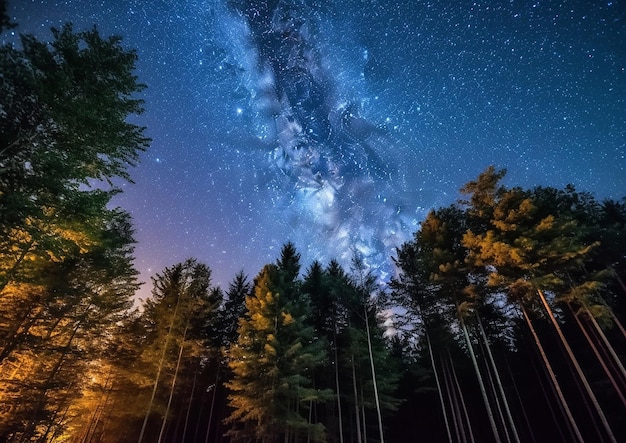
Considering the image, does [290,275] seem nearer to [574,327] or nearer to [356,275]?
[356,275]

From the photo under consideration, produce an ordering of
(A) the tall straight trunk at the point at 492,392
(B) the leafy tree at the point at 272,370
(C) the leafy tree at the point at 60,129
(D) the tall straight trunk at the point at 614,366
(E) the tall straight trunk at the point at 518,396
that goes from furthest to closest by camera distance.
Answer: (E) the tall straight trunk at the point at 518,396
(A) the tall straight trunk at the point at 492,392
(B) the leafy tree at the point at 272,370
(D) the tall straight trunk at the point at 614,366
(C) the leafy tree at the point at 60,129

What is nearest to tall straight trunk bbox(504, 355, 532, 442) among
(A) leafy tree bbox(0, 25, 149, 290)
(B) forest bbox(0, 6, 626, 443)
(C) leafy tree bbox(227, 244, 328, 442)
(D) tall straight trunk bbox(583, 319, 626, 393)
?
(B) forest bbox(0, 6, 626, 443)

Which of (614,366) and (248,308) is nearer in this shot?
(614,366)

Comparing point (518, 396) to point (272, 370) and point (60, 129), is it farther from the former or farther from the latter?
point (60, 129)

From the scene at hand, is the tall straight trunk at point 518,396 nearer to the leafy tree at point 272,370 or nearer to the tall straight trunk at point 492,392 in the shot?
the tall straight trunk at point 492,392

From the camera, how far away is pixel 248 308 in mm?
19688

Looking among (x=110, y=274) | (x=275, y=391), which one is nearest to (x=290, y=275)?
(x=275, y=391)

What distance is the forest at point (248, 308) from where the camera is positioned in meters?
9.57

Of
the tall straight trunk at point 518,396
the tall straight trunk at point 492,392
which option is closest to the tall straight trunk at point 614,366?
the tall straight trunk at point 492,392

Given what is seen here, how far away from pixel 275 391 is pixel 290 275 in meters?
8.63

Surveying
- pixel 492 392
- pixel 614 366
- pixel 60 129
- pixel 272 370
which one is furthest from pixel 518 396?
pixel 60 129

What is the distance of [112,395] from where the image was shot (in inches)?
864

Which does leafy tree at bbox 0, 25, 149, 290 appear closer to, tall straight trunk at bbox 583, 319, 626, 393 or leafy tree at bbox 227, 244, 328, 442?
leafy tree at bbox 227, 244, 328, 442

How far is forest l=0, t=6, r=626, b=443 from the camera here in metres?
9.57
